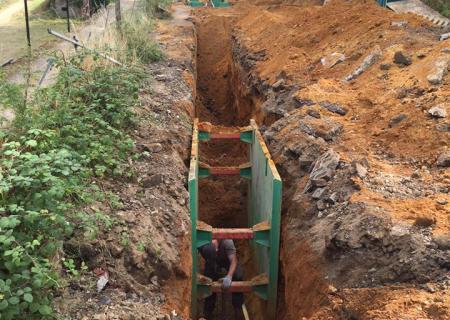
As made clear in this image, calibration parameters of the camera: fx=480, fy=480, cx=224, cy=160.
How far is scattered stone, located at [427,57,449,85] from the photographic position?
22.7ft

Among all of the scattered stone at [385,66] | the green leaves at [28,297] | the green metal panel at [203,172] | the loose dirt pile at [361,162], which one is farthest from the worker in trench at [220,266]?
the green leaves at [28,297]

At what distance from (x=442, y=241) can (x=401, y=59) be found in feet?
15.3

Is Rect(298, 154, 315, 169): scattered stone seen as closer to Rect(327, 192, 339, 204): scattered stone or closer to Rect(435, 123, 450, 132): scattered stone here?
Rect(327, 192, 339, 204): scattered stone

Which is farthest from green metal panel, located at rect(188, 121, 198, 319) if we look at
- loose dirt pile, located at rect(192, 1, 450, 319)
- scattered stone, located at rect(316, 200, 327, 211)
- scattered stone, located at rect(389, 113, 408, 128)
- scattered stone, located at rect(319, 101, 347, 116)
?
scattered stone, located at rect(389, 113, 408, 128)

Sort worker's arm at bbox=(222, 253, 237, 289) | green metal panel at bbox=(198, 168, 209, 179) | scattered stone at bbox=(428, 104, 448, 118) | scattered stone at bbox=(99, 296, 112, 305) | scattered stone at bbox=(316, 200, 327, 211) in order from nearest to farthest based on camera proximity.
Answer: scattered stone at bbox=(99, 296, 112, 305)
scattered stone at bbox=(316, 200, 327, 211)
scattered stone at bbox=(428, 104, 448, 118)
worker's arm at bbox=(222, 253, 237, 289)
green metal panel at bbox=(198, 168, 209, 179)

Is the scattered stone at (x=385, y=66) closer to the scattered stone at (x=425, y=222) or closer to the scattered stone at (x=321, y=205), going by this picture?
the scattered stone at (x=321, y=205)

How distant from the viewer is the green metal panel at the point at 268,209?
6.12 metres

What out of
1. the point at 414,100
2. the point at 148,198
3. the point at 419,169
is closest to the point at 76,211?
the point at 148,198

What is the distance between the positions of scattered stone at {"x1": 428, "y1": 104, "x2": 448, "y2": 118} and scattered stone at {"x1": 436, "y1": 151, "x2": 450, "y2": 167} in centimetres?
79

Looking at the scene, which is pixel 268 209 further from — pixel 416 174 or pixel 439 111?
pixel 439 111

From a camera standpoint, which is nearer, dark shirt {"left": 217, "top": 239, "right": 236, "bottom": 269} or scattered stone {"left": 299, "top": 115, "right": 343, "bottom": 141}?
scattered stone {"left": 299, "top": 115, "right": 343, "bottom": 141}

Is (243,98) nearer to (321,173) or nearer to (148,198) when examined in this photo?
(321,173)

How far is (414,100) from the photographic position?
6766 mm

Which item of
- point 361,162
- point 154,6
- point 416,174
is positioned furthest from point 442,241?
point 154,6
